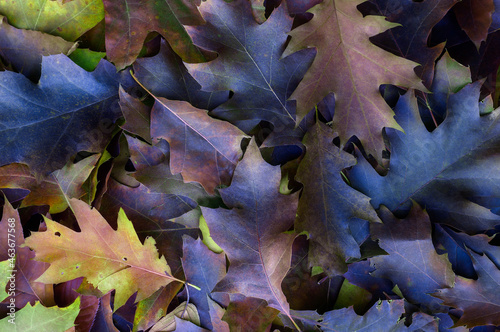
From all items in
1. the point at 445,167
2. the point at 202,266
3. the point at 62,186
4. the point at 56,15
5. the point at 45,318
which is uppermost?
the point at 56,15

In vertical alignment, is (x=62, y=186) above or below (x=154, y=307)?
above

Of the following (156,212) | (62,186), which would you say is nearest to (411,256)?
(156,212)

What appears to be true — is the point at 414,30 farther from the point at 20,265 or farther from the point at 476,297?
the point at 20,265

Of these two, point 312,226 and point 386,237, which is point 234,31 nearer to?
point 312,226

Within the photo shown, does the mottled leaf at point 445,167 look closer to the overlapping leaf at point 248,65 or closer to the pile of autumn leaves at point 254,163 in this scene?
the pile of autumn leaves at point 254,163

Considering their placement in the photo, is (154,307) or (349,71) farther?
(154,307)
